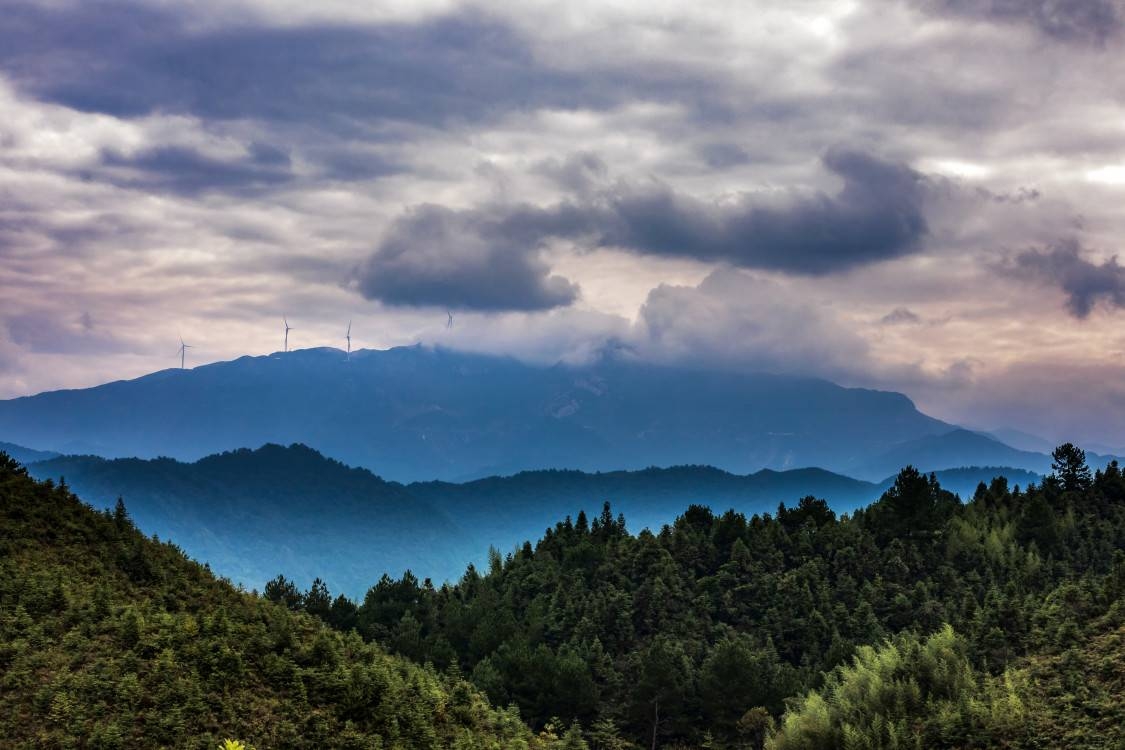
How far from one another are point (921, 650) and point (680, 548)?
71.0 meters

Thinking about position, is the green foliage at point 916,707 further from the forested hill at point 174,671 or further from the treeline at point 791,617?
the forested hill at point 174,671

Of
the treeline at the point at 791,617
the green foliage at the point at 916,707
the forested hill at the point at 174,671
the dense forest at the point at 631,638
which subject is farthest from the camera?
the treeline at the point at 791,617

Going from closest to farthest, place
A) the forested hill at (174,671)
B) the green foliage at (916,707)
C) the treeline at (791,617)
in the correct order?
1. the forested hill at (174,671)
2. the green foliage at (916,707)
3. the treeline at (791,617)

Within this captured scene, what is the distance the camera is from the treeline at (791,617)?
74.8 meters

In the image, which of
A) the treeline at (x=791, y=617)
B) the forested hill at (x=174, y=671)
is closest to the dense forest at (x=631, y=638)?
the forested hill at (x=174, y=671)

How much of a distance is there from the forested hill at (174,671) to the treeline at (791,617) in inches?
1069

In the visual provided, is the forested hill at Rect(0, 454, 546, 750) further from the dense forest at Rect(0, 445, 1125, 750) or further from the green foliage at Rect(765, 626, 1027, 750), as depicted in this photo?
the green foliage at Rect(765, 626, 1027, 750)

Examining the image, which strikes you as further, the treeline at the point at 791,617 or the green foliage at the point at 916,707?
the treeline at the point at 791,617

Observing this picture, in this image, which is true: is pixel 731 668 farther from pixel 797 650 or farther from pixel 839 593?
pixel 839 593

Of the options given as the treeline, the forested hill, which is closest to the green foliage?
the treeline

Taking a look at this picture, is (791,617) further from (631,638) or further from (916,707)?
(916,707)

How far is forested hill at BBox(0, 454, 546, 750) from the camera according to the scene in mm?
49875

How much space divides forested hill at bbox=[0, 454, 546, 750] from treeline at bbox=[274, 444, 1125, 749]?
2715 centimetres

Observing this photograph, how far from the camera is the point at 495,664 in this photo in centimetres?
11431
